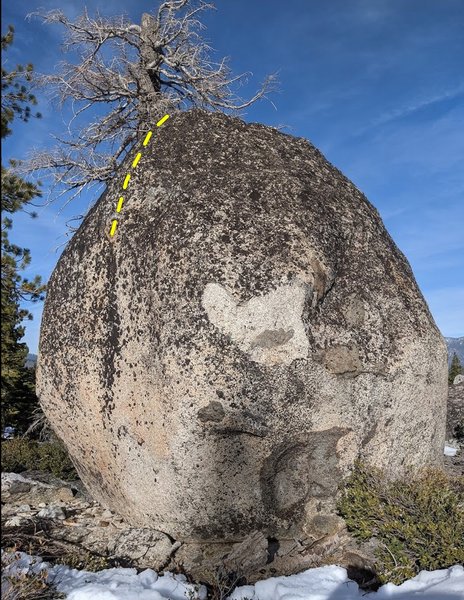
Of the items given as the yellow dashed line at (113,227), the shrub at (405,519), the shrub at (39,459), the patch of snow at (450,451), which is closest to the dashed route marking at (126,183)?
the yellow dashed line at (113,227)

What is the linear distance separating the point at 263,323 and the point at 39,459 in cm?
611

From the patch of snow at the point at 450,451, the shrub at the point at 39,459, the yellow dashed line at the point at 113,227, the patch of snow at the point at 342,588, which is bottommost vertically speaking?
the patch of snow at the point at 342,588

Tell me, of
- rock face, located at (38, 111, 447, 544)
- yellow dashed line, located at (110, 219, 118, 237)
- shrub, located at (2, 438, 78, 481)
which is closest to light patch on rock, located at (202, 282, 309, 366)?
rock face, located at (38, 111, 447, 544)

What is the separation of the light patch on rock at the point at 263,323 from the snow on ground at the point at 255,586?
74.6 inches

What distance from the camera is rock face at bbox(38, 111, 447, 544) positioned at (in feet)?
17.5

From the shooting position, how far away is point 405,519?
5.21 metres

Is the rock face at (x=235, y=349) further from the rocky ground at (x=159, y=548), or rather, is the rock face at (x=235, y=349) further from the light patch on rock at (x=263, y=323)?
the rocky ground at (x=159, y=548)

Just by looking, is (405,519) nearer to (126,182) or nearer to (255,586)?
(255,586)

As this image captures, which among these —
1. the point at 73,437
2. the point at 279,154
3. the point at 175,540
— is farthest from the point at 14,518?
the point at 279,154

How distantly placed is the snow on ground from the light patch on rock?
6.22 feet

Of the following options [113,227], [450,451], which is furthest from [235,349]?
[450,451]

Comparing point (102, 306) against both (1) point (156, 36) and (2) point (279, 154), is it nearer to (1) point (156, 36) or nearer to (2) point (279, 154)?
(2) point (279, 154)

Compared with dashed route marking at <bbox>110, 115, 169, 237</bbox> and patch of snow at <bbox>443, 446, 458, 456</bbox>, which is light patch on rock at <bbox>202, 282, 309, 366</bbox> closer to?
dashed route marking at <bbox>110, 115, 169, 237</bbox>

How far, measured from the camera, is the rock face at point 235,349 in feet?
17.5
